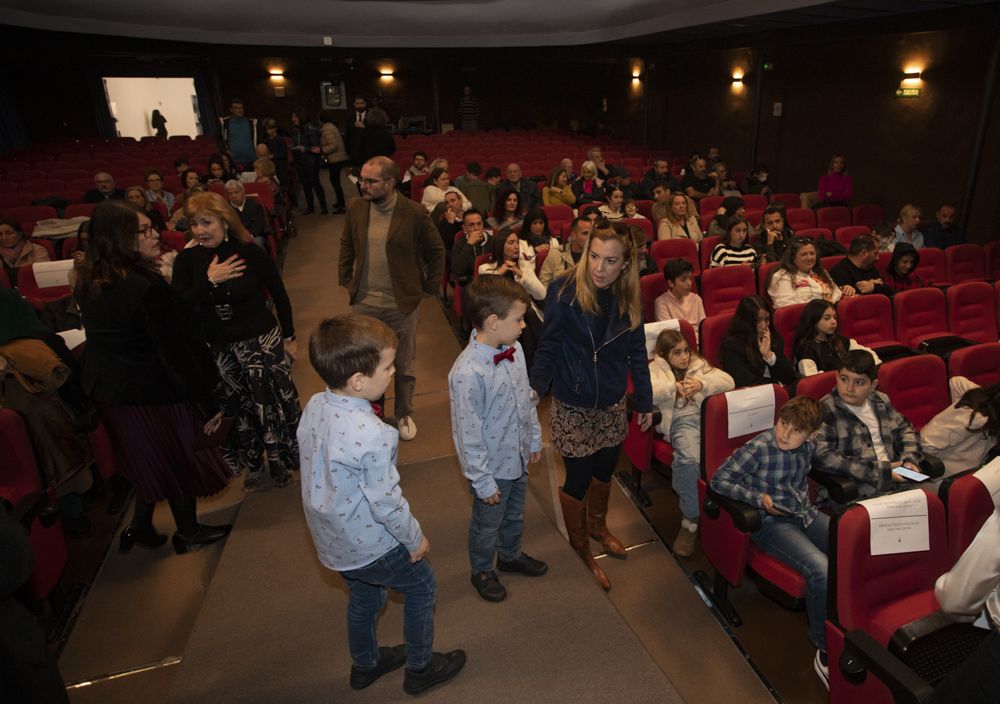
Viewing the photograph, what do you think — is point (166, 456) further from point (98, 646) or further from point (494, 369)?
point (494, 369)

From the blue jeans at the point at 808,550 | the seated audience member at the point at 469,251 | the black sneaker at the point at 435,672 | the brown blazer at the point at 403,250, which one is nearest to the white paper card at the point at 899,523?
the blue jeans at the point at 808,550

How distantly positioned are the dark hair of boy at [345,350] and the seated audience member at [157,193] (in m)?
6.33

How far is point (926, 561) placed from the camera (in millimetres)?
2084

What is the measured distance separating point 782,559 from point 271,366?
2.48 metres

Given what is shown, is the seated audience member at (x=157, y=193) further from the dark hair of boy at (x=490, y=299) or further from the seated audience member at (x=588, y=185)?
the dark hair of boy at (x=490, y=299)

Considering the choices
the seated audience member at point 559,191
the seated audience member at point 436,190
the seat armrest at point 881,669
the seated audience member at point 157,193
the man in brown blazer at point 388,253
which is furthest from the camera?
the seated audience member at point 559,191

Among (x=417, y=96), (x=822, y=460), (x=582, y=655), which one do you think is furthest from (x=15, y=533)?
(x=417, y=96)

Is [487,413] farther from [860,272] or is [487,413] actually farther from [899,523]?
[860,272]

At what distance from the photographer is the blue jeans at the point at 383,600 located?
5.60 feet

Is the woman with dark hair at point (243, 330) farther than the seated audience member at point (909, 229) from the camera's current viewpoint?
No

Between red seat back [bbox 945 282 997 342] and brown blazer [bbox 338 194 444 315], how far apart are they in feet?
12.7

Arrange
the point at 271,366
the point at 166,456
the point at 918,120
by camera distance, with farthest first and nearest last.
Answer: the point at 918,120 < the point at 271,366 < the point at 166,456

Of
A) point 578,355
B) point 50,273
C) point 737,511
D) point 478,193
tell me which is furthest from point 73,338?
point 478,193

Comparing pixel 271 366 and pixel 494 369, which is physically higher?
pixel 494 369
